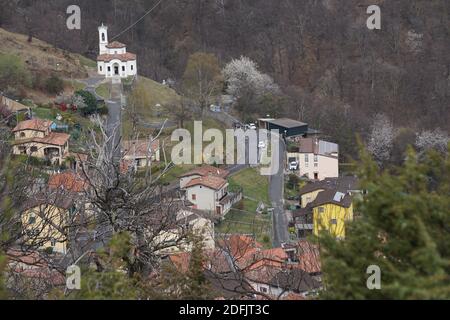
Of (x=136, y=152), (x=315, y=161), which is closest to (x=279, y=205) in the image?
(x=315, y=161)

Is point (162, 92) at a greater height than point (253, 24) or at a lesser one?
lesser

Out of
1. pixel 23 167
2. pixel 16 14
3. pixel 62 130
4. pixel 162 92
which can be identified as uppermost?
pixel 16 14

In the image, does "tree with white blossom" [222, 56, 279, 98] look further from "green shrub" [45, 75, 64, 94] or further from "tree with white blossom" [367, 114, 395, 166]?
"green shrub" [45, 75, 64, 94]

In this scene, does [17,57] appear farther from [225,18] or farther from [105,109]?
[225,18]

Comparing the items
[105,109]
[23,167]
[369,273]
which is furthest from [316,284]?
[105,109]

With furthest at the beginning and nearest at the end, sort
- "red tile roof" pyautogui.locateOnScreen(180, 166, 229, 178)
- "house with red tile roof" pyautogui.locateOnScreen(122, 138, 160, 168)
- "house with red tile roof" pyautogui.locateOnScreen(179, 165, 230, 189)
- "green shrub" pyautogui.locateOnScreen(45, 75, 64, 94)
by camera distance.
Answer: "green shrub" pyautogui.locateOnScreen(45, 75, 64, 94)
"red tile roof" pyautogui.locateOnScreen(180, 166, 229, 178)
"house with red tile roof" pyautogui.locateOnScreen(179, 165, 230, 189)
"house with red tile roof" pyautogui.locateOnScreen(122, 138, 160, 168)

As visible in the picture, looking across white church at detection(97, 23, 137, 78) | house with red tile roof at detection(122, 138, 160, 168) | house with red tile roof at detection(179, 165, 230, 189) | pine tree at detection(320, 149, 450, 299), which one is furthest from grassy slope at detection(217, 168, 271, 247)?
pine tree at detection(320, 149, 450, 299)

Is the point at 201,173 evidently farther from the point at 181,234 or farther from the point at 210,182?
the point at 181,234
